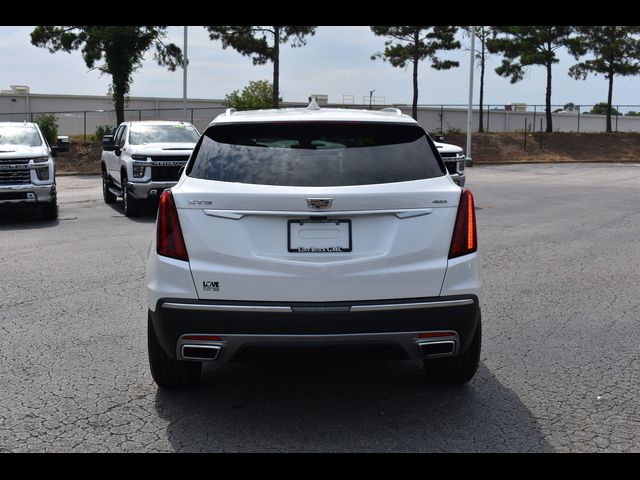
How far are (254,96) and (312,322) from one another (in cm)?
5135

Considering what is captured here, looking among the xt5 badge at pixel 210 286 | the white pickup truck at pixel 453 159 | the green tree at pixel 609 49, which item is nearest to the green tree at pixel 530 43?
the green tree at pixel 609 49

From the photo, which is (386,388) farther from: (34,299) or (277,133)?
(34,299)

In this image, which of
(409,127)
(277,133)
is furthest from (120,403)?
(409,127)

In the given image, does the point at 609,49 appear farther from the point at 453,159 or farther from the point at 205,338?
the point at 205,338

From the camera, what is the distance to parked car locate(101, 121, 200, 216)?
16156 mm

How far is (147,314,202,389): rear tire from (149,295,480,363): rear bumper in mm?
462

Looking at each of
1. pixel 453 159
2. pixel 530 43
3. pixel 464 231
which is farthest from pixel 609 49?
pixel 464 231

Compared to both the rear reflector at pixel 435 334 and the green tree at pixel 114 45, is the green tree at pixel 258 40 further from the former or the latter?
the rear reflector at pixel 435 334

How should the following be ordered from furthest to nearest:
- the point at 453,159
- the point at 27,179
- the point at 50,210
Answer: the point at 453,159 < the point at 50,210 < the point at 27,179

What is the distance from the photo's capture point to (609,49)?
50219mm

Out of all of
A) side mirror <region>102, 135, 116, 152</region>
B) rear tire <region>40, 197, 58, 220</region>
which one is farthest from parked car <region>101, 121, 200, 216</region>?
rear tire <region>40, 197, 58, 220</region>

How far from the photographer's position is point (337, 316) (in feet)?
14.8

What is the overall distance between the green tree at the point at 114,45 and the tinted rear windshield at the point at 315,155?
3535 cm
